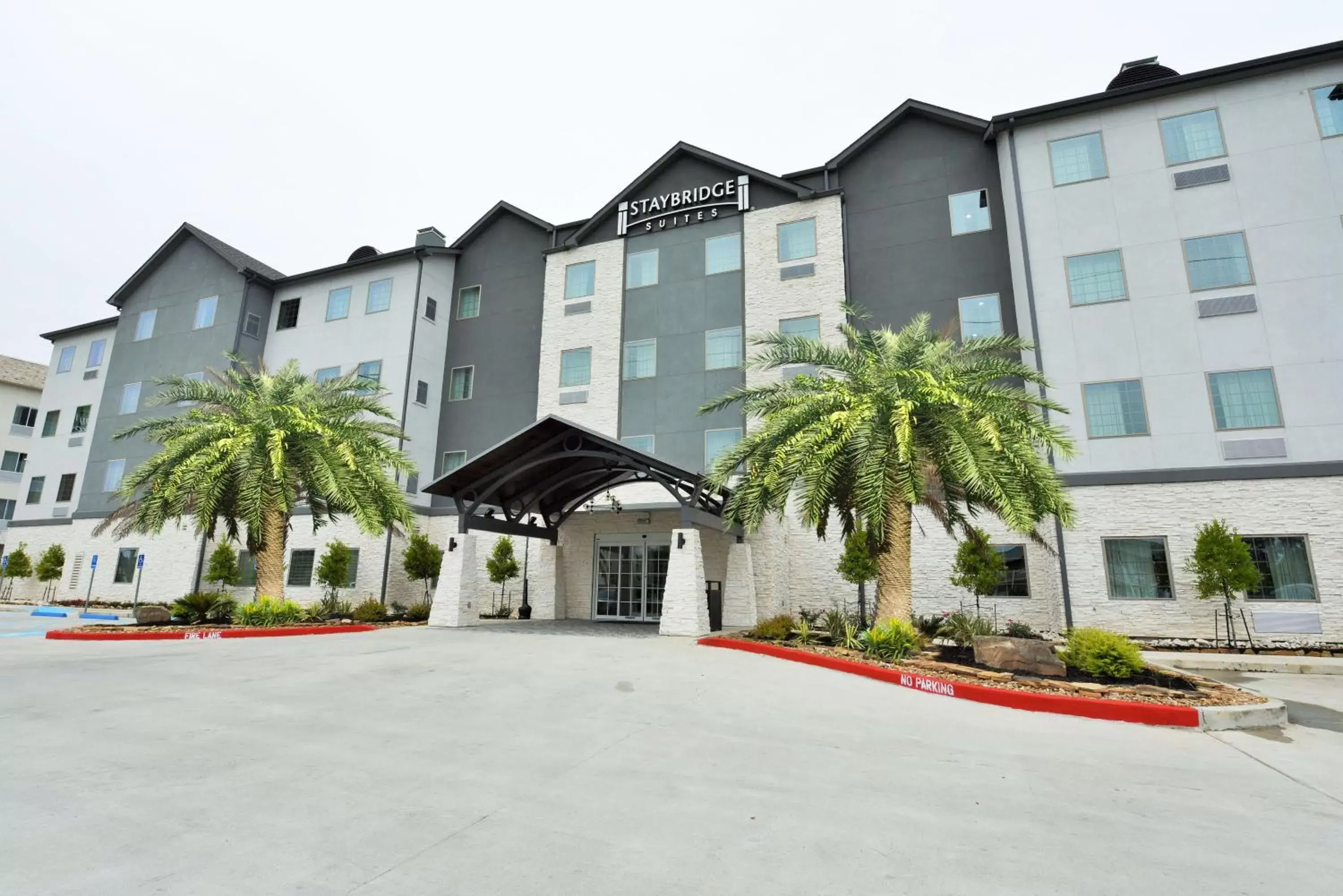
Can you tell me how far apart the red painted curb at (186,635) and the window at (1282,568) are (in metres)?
23.0

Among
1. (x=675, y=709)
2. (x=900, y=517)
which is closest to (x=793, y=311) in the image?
(x=900, y=517)

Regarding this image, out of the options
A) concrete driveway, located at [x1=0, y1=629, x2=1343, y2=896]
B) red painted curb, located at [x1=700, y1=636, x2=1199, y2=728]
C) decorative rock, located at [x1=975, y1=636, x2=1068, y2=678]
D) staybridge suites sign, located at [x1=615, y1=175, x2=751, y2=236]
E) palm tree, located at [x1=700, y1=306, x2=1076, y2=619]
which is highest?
staybridge suites sign, located at [x1=615, y1=175, x2=751, y2=236]

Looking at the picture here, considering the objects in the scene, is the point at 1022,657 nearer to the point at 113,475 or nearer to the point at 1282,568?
the point at 1282,568

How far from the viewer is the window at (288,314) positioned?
2997 centimetres

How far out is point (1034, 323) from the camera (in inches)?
750

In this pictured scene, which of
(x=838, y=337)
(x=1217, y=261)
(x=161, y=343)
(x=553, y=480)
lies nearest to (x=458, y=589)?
(x=553, y=480)

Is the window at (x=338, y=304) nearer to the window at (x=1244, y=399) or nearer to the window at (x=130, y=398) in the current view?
the window at (x=130, y=398)

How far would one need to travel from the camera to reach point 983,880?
3750 millimetres

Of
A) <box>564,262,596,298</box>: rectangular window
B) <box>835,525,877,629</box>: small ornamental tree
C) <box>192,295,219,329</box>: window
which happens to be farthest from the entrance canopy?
<box>192,295,219,329</box>: window

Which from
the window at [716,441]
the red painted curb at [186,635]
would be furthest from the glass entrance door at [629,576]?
the red painted curb at [186,635]

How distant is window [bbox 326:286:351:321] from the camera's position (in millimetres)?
28656

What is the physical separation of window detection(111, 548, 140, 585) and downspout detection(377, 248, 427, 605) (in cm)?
1327

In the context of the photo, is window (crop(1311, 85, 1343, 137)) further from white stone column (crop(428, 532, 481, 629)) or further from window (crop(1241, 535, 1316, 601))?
white stone column (crop(428, 532, 481, 629))

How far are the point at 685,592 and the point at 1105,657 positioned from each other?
30.6 ft
